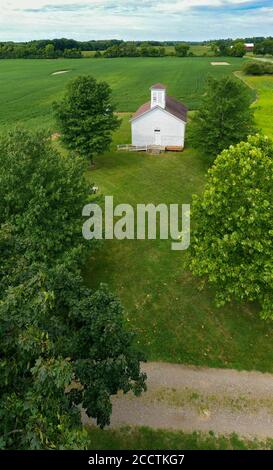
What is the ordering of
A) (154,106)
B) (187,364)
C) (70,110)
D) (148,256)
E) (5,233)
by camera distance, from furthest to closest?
1. (154,106)
2. (70,110)
3. (148,256)
4. (187,364)
5. (5,233)

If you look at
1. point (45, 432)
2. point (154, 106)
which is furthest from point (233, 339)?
point (154, 106)

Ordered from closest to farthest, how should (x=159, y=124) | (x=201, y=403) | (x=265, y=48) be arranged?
(x=201, y=403) < (x=159, y=124) < (x=265, y=48)

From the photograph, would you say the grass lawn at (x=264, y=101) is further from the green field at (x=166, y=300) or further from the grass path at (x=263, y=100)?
the green field at (x=166, y=300)

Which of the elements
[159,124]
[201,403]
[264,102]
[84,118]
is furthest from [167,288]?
[264,102]

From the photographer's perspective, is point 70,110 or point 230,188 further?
point 70,110

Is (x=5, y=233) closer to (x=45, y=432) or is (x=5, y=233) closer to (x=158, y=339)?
(x=45, y=432)

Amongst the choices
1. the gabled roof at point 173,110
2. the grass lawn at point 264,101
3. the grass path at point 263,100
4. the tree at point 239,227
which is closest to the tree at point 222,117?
the grass path at point 263,100
